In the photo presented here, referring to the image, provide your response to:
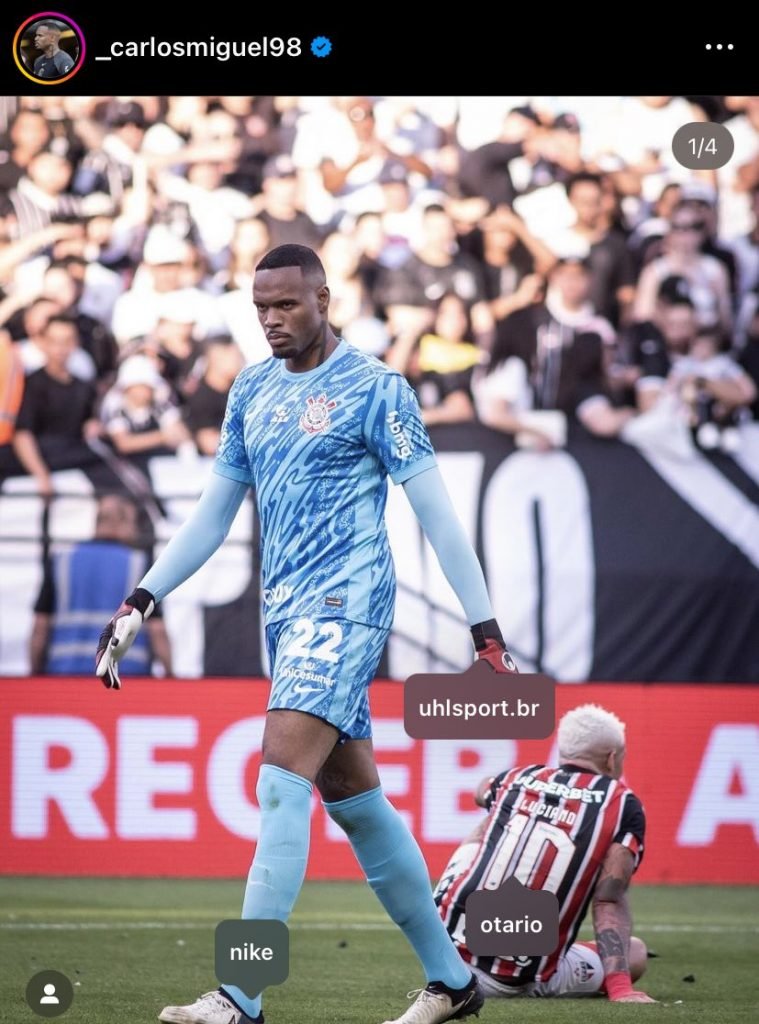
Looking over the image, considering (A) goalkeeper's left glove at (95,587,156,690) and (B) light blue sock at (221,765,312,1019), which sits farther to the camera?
(A) goalkeeper's left glove at (95,587,156,690)

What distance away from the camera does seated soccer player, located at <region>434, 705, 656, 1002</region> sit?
460cm

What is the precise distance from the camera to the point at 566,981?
16.1ft

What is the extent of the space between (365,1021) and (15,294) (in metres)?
6.29

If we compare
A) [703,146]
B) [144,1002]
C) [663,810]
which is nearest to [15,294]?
[663,810]

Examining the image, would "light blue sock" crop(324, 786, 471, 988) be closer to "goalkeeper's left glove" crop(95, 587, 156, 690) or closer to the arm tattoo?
"goalkeeper's left glove" crop(95, 587, 156, 690)

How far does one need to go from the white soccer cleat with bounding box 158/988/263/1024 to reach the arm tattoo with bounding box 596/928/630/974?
1.49 metres

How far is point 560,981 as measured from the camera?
4898mm

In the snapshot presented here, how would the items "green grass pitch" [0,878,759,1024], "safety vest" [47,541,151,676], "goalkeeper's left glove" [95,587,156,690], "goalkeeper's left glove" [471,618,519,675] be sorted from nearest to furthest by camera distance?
"goalkeeper's left glove" [471,618,519,675], "goalkeeper's left glove" [95,587,156,690], "green grass pitch" [0,878,759,1024], "safety vest" [47,541,151,676]

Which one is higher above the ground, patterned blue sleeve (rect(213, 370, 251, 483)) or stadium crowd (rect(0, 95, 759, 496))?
stadium crowd (rect(0, 95, 759, 496))

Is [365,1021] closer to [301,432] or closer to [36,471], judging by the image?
[301,432]

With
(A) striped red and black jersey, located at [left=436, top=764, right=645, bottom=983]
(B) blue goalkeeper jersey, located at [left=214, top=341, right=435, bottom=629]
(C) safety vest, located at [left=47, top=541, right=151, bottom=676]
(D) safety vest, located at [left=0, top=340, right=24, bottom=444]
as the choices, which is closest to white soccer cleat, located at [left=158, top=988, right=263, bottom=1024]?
(B) blue goalkeeper jersey, located at [left=214, top=341, right=435, bottom=629]

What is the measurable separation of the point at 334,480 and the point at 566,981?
5.93ft
